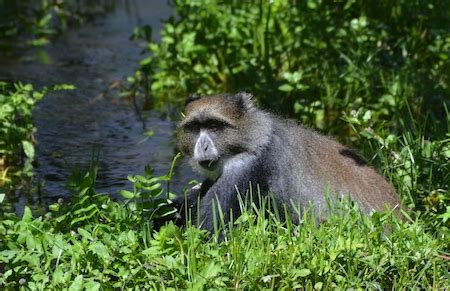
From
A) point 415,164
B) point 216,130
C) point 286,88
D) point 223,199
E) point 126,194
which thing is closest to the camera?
point 126,194

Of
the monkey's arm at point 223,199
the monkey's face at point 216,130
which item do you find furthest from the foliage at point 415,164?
the monkey's arm at point 223,199

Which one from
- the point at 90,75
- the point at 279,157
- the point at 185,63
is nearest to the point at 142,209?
the point at 279,157

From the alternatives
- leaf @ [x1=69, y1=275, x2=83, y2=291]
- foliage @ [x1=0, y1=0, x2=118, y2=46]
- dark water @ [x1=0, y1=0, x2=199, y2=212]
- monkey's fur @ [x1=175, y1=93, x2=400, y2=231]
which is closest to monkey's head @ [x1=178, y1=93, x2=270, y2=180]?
monkey's fur @ [x1=175, y1=93, x2=400, y2=231]

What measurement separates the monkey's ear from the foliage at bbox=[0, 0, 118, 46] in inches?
269

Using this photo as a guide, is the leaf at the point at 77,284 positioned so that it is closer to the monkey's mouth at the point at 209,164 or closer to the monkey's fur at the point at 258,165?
the monkey's fur at the point at 258,165

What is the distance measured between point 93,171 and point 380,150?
221 centimetres

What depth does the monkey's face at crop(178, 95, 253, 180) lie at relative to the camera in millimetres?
7047

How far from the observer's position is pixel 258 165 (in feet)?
23.2

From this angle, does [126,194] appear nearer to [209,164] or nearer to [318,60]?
[209,164]

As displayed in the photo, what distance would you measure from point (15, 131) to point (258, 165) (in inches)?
109

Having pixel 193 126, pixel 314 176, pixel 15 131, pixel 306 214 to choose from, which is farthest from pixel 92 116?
pixel 306 214

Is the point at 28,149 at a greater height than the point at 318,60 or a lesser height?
lesser

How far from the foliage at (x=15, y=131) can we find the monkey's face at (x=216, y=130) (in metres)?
2.24

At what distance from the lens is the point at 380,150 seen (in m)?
7.58
